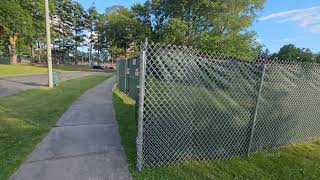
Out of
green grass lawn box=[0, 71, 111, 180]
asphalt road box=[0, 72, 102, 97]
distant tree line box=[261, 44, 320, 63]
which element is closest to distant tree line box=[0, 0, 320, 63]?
asphalt road box=[0, 72, 102, 97]

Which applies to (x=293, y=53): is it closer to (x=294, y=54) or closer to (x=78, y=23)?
(x=294, y=54)

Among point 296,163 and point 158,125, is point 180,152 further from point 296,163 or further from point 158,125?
point 296,163

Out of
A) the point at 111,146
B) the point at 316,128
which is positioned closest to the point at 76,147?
the point at 111,146

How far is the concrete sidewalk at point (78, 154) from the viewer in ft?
13.2

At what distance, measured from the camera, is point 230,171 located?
4410 millimetres

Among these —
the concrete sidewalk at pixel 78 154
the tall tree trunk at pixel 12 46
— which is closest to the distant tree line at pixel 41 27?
the tall tree trunk at pixel 12 46

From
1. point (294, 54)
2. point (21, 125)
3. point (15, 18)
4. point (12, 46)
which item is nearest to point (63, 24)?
point (12, 46)

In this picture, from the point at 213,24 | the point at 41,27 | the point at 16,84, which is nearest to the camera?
the point at 16,84

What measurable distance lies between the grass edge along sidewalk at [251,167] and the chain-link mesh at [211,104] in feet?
0.53

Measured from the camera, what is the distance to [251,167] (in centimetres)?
461

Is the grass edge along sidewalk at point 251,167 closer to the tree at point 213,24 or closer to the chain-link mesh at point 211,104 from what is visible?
the chain-link mesh at point 211,104

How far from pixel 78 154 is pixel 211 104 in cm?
245

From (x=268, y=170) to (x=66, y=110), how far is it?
6.45 m

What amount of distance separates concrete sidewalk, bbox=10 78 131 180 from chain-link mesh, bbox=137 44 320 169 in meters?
0.65
